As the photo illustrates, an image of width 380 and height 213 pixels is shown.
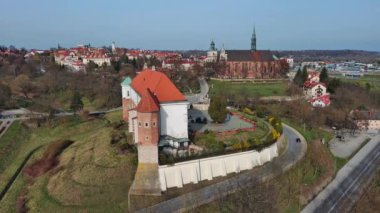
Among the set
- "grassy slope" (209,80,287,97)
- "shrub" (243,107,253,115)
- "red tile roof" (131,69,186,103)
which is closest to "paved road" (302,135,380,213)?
"shrub" (243,107,253,115)

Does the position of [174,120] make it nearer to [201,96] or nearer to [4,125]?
[4,125]

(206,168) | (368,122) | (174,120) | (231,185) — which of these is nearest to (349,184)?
(231,185)

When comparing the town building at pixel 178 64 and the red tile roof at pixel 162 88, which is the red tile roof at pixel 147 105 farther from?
the town building at pixel 178 64

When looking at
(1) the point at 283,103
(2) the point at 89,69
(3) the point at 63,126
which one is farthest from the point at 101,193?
(2) the point at 89,69

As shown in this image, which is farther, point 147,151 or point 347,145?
point 347,145

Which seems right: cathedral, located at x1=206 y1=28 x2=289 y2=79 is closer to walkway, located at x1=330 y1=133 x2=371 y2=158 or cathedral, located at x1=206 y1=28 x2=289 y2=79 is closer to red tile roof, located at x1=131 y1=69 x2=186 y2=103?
walkway, located at x1=330 y1=133 x2=371 y2=158

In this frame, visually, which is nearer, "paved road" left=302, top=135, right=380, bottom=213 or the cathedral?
"paved road" left=302, top=135, right=380, bottom=213
